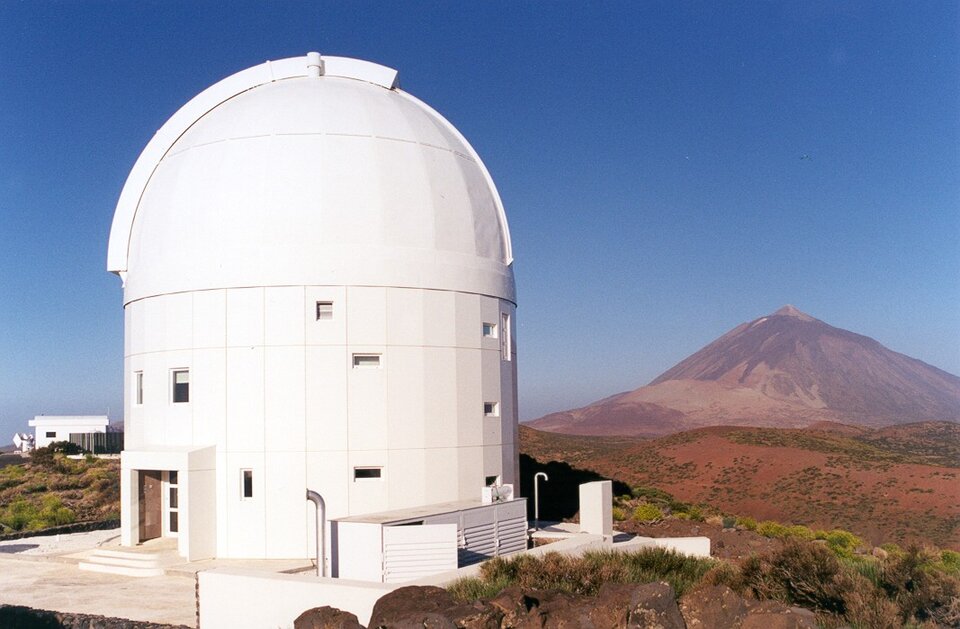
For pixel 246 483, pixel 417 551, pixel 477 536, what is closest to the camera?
pixel 417 551

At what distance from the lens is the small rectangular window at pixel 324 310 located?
14.5 meters

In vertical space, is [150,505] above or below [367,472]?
below

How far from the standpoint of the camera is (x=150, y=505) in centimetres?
1590

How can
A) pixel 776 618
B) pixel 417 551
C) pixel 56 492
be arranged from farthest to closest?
pixel 56 492 < pixel 417 551 < pixel 776 618

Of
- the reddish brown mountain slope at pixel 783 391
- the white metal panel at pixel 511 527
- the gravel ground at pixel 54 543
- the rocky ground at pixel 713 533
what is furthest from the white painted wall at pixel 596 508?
the reddish brown mountain slope at pixel 783 391

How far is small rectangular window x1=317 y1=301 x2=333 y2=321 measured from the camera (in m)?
14.5

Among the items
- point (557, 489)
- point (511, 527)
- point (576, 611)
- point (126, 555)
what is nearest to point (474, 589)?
point (576, 611)

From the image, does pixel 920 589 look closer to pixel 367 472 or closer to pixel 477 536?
pixel 477 536

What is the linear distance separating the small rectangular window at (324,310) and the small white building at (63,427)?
46.6 m

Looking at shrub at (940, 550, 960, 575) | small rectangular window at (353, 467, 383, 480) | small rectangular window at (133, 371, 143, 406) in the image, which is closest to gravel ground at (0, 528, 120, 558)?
small rectangular window at (133, 371, 143, 406)

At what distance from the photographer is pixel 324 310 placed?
1460 cm

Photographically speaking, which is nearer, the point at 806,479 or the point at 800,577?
the point at 800,577

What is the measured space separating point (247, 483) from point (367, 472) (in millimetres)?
1958

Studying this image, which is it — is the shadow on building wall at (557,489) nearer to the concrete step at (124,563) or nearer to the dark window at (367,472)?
the dark window at (367,472)
